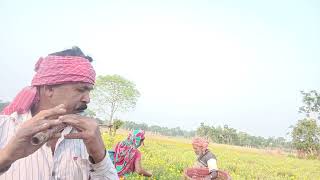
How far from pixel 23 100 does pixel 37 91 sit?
9 cm

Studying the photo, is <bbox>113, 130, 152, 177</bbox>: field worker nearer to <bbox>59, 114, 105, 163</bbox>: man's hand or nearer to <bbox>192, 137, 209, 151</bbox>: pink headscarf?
<bbox>192, 137, 209, 151</bbox>: pink headscarf

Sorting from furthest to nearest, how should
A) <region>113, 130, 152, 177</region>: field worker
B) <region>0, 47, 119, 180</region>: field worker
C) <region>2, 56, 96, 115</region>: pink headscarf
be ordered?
<region>113, 130, 152, 177</region>: field worker
<region>2, 56, 96, 115</region>: pink headscarf
<region>0, 47, 119, 180</region>: field worker

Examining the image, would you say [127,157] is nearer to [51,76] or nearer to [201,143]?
[201,143]

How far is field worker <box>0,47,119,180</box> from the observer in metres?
2.10

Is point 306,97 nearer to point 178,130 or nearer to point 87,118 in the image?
point 87,118

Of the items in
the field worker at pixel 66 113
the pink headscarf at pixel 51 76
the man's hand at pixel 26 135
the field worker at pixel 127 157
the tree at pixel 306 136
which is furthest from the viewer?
the tree at pixel 306 136

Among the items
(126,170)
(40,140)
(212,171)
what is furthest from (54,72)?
(212,171)

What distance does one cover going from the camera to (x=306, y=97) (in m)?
49.2

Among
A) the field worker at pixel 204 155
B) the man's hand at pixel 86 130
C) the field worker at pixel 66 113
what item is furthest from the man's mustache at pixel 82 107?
the field worker at pixel 204 155

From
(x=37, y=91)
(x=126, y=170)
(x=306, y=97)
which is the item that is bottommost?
(x=126, y=170)

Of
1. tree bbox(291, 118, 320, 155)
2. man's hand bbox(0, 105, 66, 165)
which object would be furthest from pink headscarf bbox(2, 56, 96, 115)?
tree bbox(291, 118, 320, 155)

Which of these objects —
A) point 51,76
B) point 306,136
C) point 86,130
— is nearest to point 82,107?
point 51,76

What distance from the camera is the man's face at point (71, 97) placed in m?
2.24

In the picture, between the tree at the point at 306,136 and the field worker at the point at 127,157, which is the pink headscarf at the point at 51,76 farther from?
the tree at the point at 306,136
